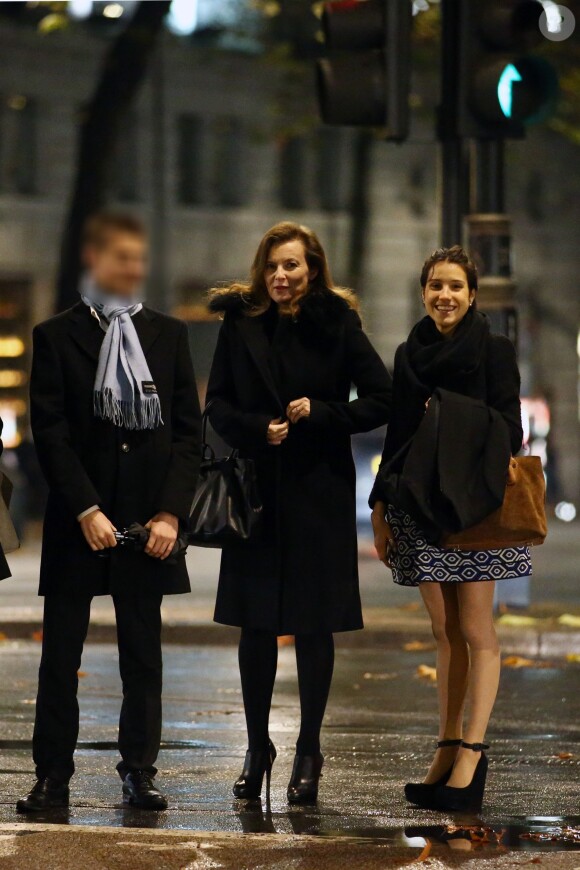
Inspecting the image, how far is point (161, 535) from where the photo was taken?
6168mm

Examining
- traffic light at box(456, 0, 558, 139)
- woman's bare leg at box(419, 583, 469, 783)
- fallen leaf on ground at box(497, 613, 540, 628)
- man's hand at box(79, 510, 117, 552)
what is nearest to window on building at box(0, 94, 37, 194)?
fallen leaf on ground at box(497, 613, 540, 628)

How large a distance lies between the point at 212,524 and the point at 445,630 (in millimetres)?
918

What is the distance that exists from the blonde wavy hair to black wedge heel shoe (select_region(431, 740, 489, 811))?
1724mm

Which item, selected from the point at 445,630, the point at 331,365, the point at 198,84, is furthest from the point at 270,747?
the point at 198,84

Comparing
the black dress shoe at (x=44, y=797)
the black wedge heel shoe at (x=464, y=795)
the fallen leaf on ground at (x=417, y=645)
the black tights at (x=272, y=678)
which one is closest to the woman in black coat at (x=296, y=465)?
the black tights at (x=272, y=678)

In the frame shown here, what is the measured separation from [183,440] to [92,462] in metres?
0.33

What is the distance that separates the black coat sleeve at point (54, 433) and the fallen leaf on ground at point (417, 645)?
566 cm

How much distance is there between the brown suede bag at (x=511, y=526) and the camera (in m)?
6.24

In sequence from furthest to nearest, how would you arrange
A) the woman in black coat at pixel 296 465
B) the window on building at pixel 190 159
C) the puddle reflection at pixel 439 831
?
the window on building at pixel 190 159, the woman in black coat at pixel 296 465, the puddle reflection at pixel 439 831

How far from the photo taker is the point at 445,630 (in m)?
6.50

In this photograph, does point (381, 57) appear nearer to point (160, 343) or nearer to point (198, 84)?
point (160, 343)

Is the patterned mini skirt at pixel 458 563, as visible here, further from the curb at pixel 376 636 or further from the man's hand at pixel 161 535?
the curb at pixel 376 636

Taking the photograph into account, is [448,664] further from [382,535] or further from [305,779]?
[305,779]

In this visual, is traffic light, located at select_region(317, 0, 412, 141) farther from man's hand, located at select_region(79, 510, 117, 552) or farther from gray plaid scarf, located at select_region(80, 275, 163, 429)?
man's hand, located at select_region(79, 510, 117, 552)
